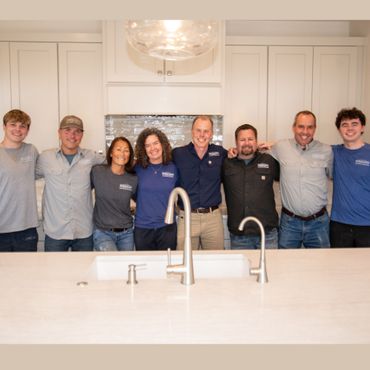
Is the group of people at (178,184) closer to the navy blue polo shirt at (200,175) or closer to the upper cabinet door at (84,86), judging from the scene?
the navy blue polo shirt at (200,175)

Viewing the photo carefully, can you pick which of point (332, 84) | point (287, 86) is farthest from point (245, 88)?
point (332, 84)

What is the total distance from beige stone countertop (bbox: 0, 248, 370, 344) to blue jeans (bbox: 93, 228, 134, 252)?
2.74 ft

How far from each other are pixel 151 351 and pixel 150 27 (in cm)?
111

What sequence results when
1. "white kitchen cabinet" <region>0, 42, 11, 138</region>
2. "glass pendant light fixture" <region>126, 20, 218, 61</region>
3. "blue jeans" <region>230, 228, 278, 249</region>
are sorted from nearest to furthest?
"glass pendant light fixture" <region>126, 20, 218, 61</region>, "blue jeans" <region>230, 228, 278, 249</region>, "white kitchen cabinet" <region>0, 42, 11, 138</region>

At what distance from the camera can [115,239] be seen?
281cm

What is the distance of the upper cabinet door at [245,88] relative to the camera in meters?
4.14

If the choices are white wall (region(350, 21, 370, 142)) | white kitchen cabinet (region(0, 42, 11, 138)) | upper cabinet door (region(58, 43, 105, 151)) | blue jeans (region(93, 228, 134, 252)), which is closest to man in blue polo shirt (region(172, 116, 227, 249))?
blue jeans (region(93, 228, 134, 252))

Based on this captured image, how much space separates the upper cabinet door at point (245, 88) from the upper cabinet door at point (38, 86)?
64.7 inches

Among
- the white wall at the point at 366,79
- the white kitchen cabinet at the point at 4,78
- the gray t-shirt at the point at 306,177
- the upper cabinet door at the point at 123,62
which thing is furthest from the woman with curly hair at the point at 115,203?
the white wall at the point at 366,79

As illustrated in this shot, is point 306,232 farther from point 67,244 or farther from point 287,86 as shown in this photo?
point 287,86

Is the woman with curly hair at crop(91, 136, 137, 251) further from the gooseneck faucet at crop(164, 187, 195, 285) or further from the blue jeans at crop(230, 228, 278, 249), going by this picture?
the gooseneck faucet at crop(164, 187, 195, 285)

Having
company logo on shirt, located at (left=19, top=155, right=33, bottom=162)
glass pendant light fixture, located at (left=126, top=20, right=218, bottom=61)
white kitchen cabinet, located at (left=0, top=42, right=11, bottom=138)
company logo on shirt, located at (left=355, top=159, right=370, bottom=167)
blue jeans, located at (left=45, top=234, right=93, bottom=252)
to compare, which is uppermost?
white kitchen cabinet, located at (left=0, top=42, right=11, bottom=138)

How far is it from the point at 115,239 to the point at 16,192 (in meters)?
0.70

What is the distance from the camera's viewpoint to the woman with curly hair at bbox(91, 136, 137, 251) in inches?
110
